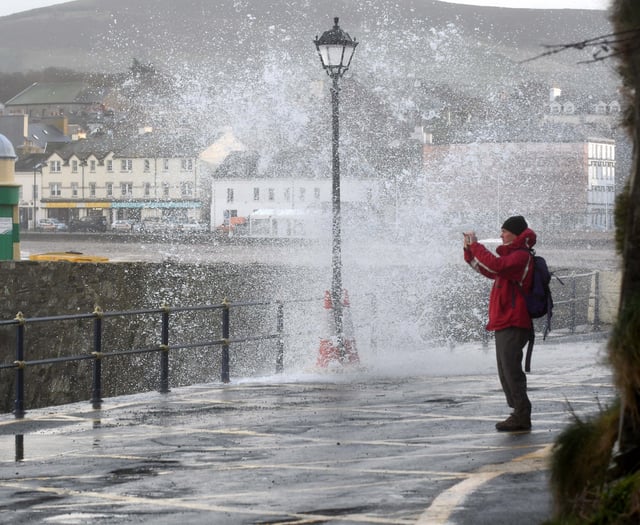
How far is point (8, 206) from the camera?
38.5 m

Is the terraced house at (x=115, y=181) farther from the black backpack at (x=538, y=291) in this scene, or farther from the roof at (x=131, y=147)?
the black backpack at (x=538, y=291)

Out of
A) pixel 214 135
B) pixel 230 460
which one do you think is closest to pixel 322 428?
pixel 230 460

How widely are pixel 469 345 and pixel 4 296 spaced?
16750mm

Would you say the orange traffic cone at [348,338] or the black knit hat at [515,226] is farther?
the orange traffic cone at [348,338]

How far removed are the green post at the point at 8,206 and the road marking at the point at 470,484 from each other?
95.9 feet

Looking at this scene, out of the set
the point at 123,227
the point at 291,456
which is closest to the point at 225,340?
the point at 291,456

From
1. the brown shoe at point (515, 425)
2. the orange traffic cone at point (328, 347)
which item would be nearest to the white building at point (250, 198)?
the orange traffic cone at point (328, 347)

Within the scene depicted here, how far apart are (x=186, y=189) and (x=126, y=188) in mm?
6394

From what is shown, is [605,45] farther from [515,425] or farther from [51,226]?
[51,226]

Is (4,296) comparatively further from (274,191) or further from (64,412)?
(274,191)

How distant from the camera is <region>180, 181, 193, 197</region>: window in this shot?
447ft

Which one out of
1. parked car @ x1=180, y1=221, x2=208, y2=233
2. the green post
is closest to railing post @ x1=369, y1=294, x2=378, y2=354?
the green post

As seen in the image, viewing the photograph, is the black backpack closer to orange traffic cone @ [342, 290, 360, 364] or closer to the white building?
orange traffic cone @ [342, 290, 360, 364]

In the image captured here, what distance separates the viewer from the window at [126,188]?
140250 mm
